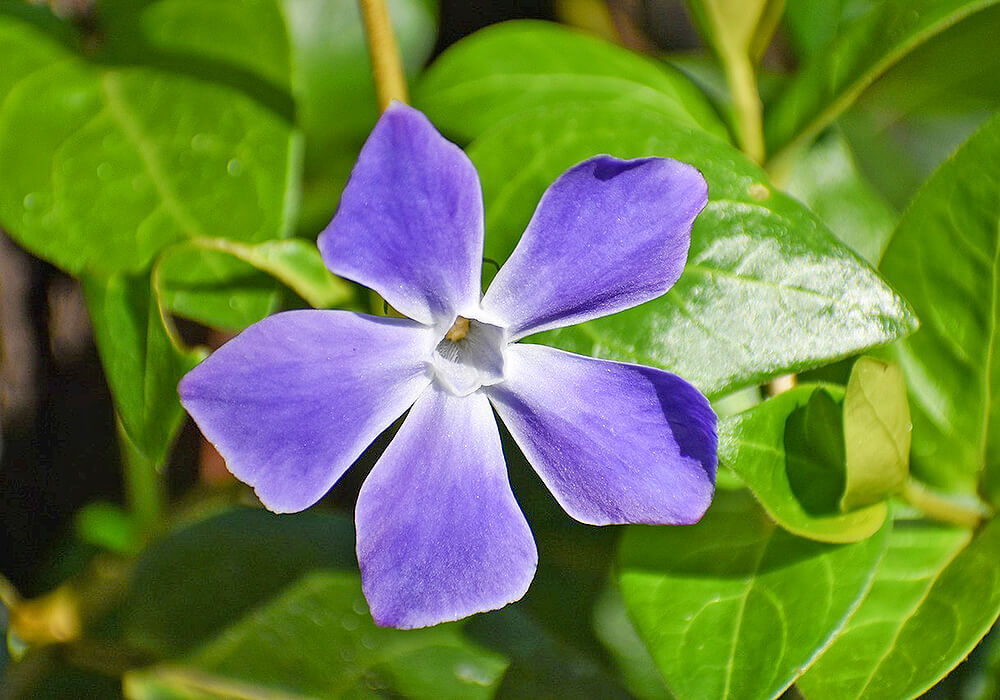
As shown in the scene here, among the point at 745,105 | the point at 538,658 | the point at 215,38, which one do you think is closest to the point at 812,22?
the point at 745,105

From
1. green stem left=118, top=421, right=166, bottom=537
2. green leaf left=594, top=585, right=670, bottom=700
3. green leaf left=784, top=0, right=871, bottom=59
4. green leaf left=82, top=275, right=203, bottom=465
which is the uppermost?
green leaf left=784, top=0, right=871, bottom=59

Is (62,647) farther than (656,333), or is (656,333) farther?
(62,647)

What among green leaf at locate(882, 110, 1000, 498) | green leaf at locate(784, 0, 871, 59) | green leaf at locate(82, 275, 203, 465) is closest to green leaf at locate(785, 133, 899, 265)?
green leaf at locate(784, 0, 871, 59)

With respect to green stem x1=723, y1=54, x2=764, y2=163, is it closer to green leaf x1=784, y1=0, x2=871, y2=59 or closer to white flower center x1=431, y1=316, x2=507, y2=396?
green leaf x1=784, y1=0, x2=871, y2=59

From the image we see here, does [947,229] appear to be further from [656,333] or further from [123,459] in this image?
[123,459]

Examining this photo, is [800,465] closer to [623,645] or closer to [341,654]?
[623,645]

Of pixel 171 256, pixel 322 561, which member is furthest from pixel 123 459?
pixel 171 256
